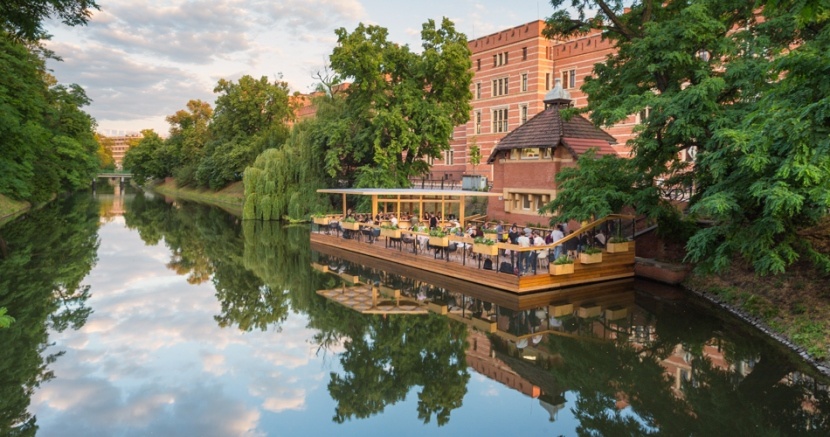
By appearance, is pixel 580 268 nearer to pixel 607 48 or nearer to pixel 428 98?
pixel 428 98

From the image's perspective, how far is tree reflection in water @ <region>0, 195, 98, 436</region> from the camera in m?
9.41

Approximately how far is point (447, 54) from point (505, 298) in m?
19.1

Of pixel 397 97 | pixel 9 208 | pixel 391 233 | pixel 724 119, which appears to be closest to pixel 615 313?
pixel 724 119

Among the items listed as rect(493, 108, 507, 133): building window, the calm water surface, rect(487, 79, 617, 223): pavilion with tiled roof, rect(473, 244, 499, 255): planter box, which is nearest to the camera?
the calm water surface

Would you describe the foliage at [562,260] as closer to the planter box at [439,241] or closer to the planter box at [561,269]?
the planter box at [561,269]

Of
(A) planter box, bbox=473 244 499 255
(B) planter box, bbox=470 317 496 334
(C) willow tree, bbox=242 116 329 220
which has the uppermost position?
(C) willow tree, bbox=242 116 329 220

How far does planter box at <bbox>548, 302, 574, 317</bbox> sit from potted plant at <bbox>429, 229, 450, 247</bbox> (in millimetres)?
4872

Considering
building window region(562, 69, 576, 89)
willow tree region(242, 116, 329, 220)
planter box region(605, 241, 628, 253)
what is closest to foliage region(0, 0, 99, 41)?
planter box region(605, 241, 628, 253)

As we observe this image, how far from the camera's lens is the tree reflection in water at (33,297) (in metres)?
9.41

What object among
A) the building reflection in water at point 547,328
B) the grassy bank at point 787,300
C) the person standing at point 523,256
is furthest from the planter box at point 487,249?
the grassy bank at point 787,300

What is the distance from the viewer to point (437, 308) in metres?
15.2

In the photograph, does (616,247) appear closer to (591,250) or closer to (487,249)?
(591,250)

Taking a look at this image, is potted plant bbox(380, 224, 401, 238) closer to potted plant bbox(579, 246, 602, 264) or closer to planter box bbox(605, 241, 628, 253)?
potted plant bbox(579, 246, 602, 264)

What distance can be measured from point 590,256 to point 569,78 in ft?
85.0
